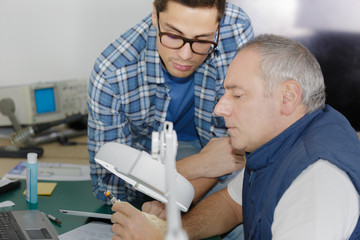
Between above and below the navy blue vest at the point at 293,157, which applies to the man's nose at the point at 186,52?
above

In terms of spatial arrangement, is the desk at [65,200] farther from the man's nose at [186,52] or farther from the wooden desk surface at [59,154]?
the man's nose at [186,52]

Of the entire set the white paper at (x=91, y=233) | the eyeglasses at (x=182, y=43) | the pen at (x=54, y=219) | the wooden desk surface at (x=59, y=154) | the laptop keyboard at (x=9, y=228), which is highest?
the eyeglasses at (x=182, y=43)

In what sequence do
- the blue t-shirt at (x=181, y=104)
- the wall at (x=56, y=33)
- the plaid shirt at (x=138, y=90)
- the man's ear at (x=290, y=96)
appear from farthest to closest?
the wall at (x=56, y=33), the blue t-shirt at (x=181, y=104), the plaid shirt at (x=138, y=90), the man's ear at (x=290, y=96)

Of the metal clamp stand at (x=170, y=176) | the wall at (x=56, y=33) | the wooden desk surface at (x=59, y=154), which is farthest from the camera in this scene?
the wall at (x=56, y=33)

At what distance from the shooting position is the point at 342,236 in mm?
1101

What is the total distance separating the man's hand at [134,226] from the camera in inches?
51.9

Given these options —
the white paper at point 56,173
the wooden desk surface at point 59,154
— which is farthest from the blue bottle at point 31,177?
the wooden desk surface at point 59,154

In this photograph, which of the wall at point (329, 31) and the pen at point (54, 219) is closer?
the pen at point (54, 219)

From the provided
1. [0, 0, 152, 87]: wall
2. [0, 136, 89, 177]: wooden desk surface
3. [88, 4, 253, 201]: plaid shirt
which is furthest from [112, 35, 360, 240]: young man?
[0, 0, 152, 87]: wall

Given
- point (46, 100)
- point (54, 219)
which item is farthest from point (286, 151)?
point (46, 100)

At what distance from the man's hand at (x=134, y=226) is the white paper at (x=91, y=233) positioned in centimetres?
15

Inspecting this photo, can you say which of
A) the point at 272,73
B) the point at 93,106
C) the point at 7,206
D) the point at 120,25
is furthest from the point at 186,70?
the point at 120,25

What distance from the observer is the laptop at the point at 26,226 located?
1.41m

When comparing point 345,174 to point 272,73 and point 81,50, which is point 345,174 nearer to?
point 272,73
